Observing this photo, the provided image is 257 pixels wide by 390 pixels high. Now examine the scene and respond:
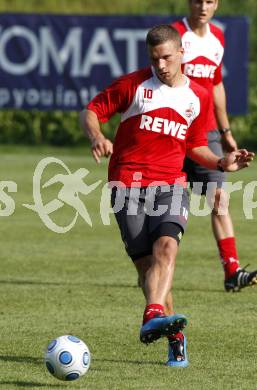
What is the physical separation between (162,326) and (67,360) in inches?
22.8

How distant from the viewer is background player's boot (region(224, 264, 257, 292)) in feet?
33.1

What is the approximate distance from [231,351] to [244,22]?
604 inches

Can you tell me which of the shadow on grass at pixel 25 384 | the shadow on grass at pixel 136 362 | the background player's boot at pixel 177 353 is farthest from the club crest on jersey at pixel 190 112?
the shadow on grass at pixel 25 384

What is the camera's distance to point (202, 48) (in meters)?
10.8

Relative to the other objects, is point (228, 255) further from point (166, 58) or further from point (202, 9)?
point (166, 58)

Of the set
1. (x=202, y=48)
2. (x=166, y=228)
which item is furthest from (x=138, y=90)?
(x=202, y=48)

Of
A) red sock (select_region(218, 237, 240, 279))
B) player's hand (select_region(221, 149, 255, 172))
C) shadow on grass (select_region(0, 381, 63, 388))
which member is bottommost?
red sock (select_region(218, 237, 240, 279))

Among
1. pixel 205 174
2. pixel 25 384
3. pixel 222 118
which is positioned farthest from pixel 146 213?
pixel 222 118

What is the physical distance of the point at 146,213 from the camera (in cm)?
774

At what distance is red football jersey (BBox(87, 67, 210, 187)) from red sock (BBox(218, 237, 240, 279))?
267 centimetres

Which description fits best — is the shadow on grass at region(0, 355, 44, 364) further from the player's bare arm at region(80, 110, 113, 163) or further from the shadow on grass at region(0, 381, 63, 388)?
the player's bare arm at region(80, 110, 113, 163)

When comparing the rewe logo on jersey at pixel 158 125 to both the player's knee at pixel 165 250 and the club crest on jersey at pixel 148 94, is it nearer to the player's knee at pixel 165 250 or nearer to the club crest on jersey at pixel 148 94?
the club crest on jersey at pixel 148 94

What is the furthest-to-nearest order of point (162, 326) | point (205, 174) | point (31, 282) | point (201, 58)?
point (31, 282)
point (201, 58)
point (205, 174)
point (162, 326)

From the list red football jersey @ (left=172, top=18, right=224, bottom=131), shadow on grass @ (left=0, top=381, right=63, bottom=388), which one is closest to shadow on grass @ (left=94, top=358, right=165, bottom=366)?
shadow on grass @ (left=0, top=381, right=63, bottom=388)
